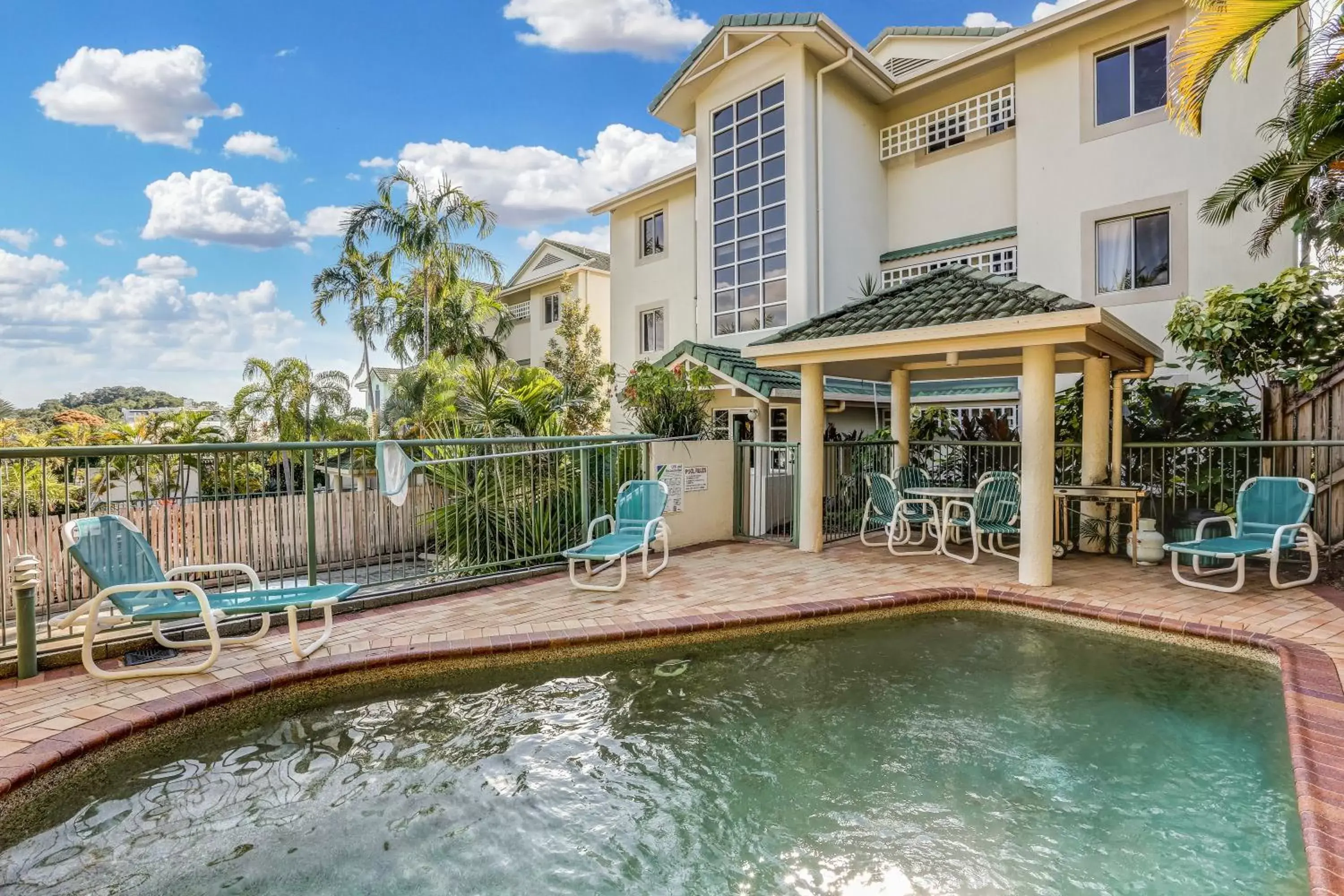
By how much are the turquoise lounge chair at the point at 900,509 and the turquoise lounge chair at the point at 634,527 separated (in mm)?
3119

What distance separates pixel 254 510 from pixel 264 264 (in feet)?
140

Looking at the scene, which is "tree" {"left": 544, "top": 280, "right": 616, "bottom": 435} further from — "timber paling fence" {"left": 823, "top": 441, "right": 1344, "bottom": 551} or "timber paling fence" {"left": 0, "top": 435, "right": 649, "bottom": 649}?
"timber paling fence" {"left": 0, "top": 435, "right": 649, "bottom": 649}

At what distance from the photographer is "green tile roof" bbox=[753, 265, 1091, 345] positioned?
6.81 m

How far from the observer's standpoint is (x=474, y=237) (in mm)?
25641

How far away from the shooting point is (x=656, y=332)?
728 inches

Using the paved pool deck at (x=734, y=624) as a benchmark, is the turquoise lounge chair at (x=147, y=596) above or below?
above

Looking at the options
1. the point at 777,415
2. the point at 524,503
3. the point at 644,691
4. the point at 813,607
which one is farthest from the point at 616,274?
the point at 644,691

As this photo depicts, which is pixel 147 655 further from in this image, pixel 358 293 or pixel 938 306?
pixel 358 293

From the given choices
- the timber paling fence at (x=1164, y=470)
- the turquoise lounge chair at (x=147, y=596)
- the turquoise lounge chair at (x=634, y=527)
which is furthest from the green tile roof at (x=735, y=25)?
the turquoise lounge chair at (x=147, y=596)

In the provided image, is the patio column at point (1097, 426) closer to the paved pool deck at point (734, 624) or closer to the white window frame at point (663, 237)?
the paved pool deck at point (734, 624)

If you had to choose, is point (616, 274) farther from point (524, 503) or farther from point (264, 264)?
point (264, 264)

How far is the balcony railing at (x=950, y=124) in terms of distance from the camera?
12867 mm

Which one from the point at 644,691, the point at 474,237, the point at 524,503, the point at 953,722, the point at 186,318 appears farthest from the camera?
the point at 186,318

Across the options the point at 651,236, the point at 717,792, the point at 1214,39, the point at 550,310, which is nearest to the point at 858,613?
the point at 717,792
